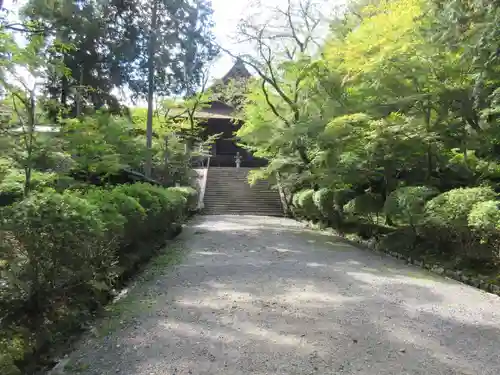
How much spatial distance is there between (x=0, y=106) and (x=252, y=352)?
6.62m

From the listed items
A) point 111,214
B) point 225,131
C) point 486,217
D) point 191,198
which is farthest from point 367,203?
point 225,131

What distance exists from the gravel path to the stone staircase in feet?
44.0

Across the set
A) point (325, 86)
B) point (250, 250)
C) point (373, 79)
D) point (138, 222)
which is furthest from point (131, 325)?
point (325, 86)

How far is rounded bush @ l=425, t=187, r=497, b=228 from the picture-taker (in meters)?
7.14

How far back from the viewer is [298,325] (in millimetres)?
4750

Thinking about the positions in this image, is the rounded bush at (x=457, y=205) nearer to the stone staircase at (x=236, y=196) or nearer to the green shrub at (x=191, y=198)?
the green shrub at (x=191, y=198)

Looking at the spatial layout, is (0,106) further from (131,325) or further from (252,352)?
(252,352)

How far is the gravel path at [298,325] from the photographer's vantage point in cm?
378

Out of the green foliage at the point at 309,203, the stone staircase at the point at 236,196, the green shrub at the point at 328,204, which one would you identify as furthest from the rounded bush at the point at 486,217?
the stone staircase at the point at 236,196

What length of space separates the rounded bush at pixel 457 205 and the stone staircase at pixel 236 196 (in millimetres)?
Result: 13975

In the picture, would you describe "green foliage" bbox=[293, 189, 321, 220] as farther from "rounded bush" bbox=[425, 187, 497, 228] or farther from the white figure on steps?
Result: the white figure on steps

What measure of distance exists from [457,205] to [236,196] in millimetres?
16805

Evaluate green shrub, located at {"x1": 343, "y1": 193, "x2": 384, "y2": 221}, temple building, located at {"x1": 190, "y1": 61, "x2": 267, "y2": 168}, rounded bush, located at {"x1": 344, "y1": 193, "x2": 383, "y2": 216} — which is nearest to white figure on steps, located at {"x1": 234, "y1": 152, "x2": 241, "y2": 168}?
temple building, located at {"x1": 190, "y1": 61, "x2": 267, "y2": 168}

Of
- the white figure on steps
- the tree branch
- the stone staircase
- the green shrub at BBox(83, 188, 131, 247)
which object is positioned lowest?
the stone staircase
